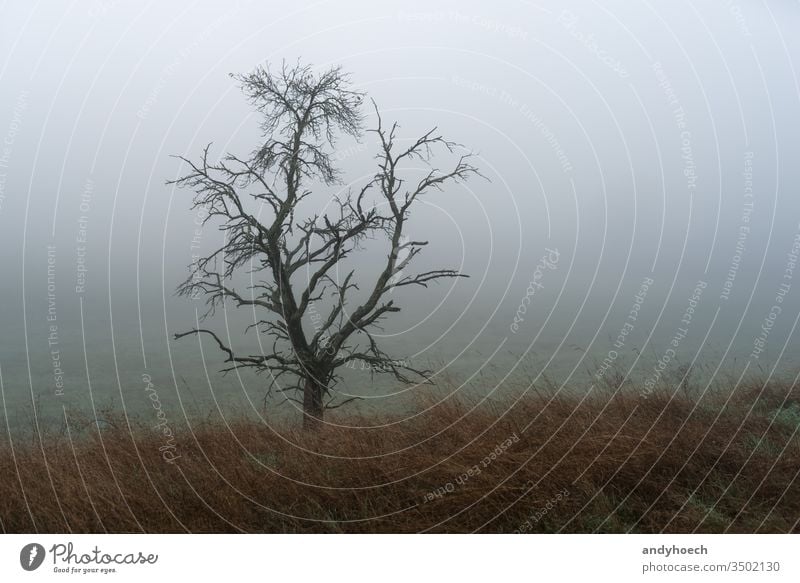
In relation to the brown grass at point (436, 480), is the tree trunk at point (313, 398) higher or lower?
higher

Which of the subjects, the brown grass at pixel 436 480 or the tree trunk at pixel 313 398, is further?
the tree trunk at pixel 313 398

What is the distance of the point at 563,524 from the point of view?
4828mm

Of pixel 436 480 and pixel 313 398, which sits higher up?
pixel 313 398

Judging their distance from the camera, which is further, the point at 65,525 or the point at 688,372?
the point at 688,372

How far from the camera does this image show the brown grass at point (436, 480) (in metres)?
4.89

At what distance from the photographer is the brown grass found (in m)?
4.89

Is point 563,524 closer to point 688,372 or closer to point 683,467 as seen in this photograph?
point 683,467

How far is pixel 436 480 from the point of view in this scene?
5176 millimetres

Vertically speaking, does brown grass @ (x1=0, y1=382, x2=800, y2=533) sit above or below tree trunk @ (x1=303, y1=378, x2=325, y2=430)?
below

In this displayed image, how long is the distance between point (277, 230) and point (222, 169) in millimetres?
1036

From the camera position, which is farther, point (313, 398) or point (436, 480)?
point (313, 398)

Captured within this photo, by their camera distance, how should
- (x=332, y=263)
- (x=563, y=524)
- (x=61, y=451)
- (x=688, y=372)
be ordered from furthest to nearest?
1. (x=332, y=263)
2. (x=688, y=372)
3. (x=61, y=451)
4. (x=563, y=524)

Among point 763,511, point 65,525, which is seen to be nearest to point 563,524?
point 763,511

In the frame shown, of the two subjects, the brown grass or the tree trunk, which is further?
the tree trunk
